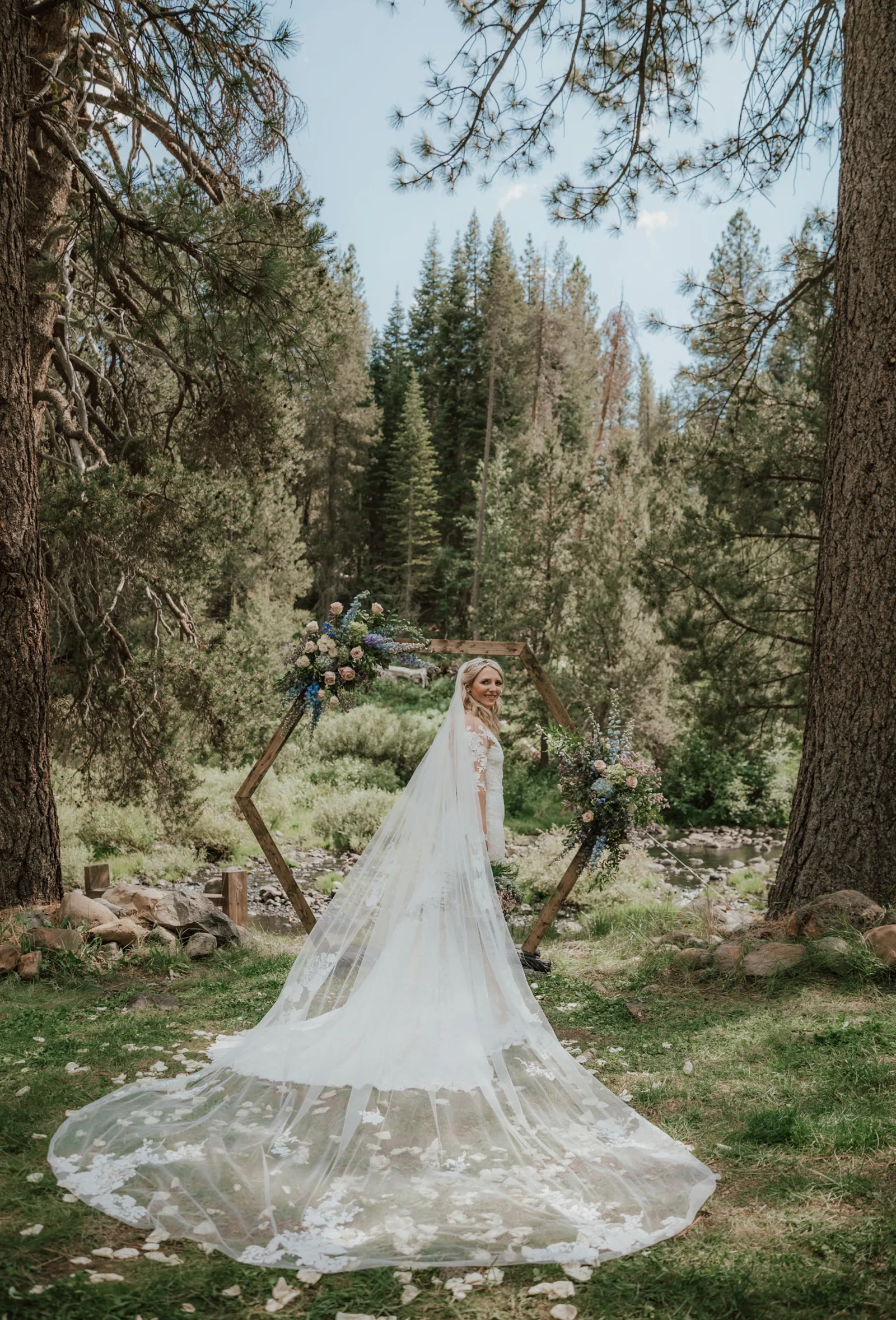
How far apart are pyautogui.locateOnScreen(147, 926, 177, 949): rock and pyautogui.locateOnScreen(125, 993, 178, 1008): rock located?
3.08ft

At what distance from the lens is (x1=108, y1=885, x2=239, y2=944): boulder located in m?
7.21

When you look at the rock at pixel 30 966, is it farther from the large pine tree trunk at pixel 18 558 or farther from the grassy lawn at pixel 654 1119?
Result: the large pine tree trunk at pixel 18 558

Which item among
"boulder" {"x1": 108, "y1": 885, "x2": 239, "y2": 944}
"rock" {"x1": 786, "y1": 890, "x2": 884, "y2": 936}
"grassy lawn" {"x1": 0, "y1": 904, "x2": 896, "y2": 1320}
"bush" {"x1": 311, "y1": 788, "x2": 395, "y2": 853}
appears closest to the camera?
"grassy lawn" {"x1": 0, "y1": 904, "x2": 896, "y2": 1320}

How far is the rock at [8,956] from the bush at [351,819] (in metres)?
9.15

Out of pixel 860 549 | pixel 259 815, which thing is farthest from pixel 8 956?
pixel 860 549

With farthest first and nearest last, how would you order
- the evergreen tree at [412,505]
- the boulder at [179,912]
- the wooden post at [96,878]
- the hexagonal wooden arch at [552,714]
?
the evergreen tree at [412,505] < the wooden post at [96,878] < the boulder at [179,912] < the hexagonal wooden arch at [552,714]

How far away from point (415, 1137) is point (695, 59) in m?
8.59

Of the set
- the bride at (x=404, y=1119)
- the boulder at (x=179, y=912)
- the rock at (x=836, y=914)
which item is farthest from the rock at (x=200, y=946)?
the rock at (x=836, y=914)

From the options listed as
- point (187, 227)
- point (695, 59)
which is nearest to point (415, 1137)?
point (187, 227)

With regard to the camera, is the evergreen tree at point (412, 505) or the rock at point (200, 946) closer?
the rock at point (200, 946)

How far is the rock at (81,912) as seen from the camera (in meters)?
6.69

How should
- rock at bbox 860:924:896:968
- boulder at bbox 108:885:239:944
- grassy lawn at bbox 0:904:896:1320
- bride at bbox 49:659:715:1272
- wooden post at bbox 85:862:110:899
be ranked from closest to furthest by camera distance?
grassy lawn at bbox 0:904:896:1320 < bride at bbox 49:659:715:1272 < rock at bbox 860:924:896:968 < boulder at bbox 108:885:239:944 < wooden post at bbox 85:862:110:899

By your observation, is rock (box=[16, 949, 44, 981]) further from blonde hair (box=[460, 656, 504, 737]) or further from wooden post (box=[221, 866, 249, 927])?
blonde hair (box=[460, 656, 504, 737])

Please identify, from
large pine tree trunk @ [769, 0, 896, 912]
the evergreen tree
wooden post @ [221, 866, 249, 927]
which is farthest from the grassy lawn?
the evergreen tree
